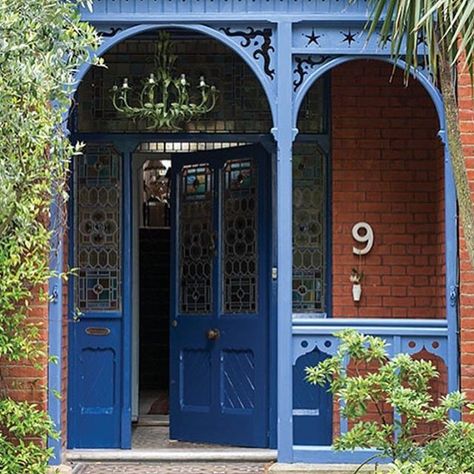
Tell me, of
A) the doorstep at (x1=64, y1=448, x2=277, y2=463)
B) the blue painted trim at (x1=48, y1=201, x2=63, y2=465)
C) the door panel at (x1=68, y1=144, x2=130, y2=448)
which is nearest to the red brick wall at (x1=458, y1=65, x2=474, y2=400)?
the doorstep at (x1=64, y1=448, x2=277, y2=463)

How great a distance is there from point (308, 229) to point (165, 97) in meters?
1.66

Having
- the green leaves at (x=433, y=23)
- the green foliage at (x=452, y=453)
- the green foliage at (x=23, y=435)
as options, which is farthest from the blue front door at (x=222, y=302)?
the green foliage at (x=452, y=453)

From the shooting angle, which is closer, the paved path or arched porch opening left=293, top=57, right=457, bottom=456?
the paved path

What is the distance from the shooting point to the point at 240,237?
9.16 m

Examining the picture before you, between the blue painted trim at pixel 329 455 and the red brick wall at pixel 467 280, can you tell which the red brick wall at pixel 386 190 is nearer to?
the red brick wall at pixel 467 280

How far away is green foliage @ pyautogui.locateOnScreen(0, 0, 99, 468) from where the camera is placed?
6355 millimetres

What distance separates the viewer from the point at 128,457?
8.62m

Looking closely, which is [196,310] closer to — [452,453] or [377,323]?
[377,323]

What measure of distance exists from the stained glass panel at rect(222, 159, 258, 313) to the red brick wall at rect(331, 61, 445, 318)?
68cm

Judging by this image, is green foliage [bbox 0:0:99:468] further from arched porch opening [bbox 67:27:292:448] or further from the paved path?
arched porch opening [bbox 67:27:292:448]

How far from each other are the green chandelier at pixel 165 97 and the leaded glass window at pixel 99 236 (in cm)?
51

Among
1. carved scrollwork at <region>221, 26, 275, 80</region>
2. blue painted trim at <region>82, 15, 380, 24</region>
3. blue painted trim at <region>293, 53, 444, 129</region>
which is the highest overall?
blue painted trim at <region>82, 15, 380, 24</region>

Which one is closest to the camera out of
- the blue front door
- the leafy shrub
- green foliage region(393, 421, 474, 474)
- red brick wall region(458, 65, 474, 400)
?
green foliage region(393, 421, 474, 474)

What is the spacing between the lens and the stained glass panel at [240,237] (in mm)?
9102
